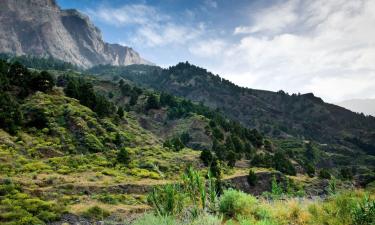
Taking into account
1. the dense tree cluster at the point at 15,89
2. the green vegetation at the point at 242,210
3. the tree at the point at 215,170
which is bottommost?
the tree at the point at 215,170

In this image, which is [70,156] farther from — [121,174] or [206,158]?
[206,158]

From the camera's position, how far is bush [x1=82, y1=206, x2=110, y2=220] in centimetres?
3878

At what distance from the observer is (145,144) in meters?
82.5

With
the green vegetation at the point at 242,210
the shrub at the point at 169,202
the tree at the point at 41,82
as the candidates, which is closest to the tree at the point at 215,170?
the tree at the point at 41,82

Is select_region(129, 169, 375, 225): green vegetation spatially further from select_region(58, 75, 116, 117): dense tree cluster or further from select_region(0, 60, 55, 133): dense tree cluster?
select_region(58, 75, 116, 117): dense tree cluster

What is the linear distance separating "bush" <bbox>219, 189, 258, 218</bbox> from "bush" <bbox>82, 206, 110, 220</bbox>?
77.2ft

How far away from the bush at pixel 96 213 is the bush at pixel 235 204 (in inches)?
927

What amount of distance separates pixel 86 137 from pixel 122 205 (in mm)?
27070

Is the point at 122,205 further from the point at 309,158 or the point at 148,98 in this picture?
the point at 309,158

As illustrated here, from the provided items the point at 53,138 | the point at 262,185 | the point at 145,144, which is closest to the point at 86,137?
the point at 53,138

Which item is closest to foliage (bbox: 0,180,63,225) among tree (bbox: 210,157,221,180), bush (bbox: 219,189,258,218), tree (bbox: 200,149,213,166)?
bush (bbox: 219,189,258,218)

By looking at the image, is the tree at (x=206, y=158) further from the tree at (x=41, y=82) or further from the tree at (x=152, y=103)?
the tree at (x=152, y=103)

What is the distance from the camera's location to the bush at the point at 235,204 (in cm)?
1850

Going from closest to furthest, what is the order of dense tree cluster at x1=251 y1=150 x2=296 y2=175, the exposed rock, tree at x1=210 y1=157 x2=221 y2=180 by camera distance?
1. tree at x1=210 y1=157 x2=221 y2=180
2. the exposed rock
3. dense tree cluster at x1=251 y1=150 x2=296 y2=175
